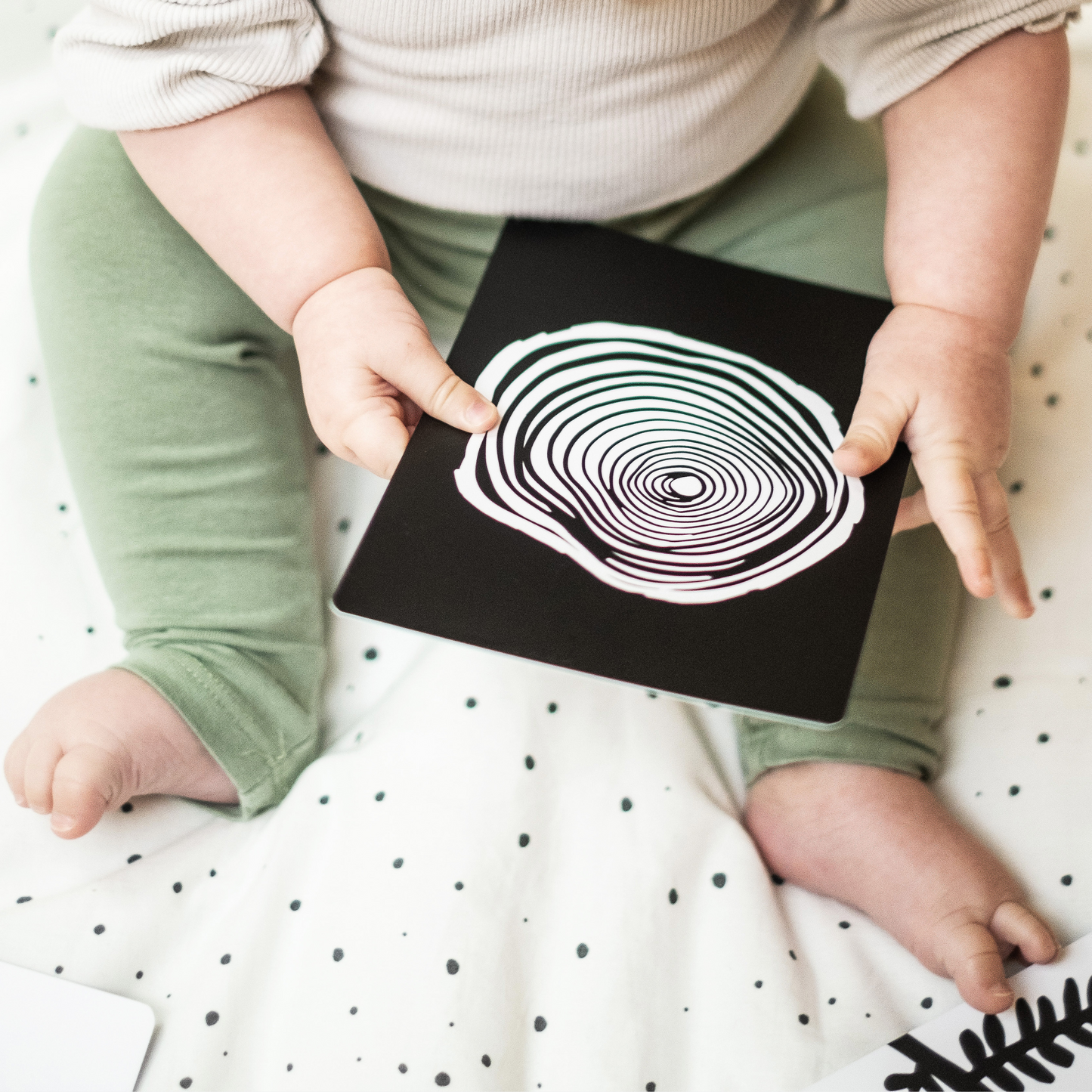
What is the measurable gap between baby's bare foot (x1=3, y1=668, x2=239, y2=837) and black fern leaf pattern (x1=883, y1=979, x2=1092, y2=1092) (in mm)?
396

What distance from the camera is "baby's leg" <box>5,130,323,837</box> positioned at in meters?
0.56

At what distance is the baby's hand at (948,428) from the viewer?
465 millimetres

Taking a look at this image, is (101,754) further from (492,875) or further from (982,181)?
(982,181)

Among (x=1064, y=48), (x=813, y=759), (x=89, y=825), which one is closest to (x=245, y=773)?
(x=89, y=825)

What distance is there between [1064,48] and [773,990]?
555 millimetres

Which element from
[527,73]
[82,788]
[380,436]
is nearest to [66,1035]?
[82,788]

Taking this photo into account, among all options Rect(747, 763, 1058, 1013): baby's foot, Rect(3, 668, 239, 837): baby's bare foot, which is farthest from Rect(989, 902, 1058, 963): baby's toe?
Rect(3, 668, 239, 837): baby's bare foot

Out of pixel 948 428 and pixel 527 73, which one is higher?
pixel 527 73

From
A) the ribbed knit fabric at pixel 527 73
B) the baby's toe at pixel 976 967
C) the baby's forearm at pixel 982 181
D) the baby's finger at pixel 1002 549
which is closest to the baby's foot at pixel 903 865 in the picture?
the baby's toe at pixel 976 967

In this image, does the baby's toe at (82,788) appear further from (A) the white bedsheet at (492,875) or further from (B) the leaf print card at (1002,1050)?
(B) the leaf print card at (1002,1050)

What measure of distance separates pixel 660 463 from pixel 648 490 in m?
0.02

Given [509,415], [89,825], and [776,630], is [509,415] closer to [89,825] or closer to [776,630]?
[776,630]

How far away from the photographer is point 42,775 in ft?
1.71

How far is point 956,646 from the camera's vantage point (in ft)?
2.05
